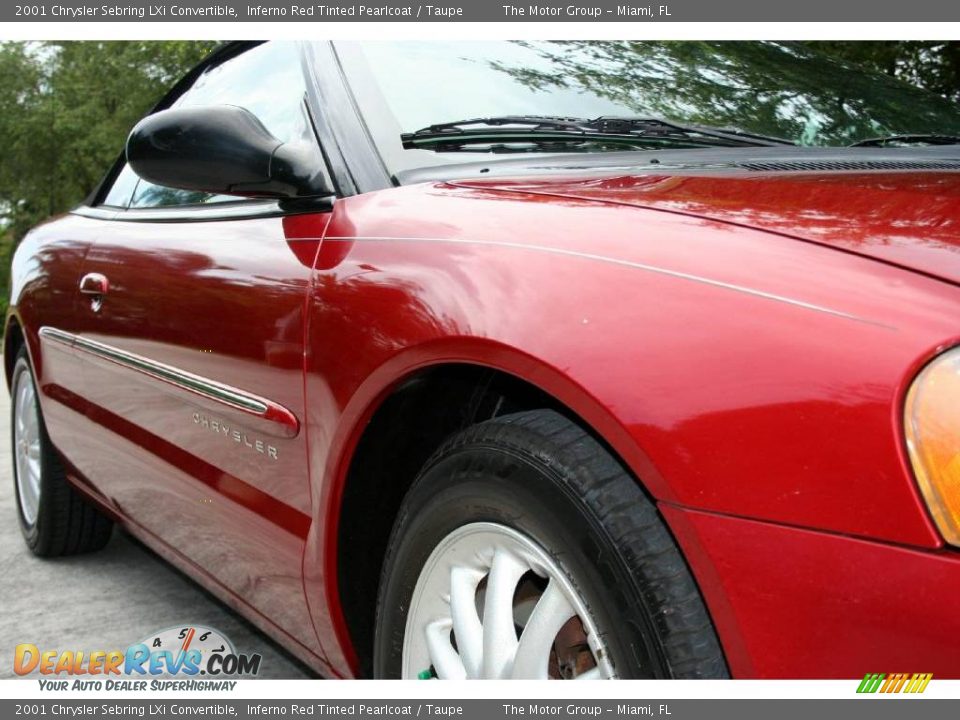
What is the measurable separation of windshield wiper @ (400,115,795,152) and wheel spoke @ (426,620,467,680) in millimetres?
856

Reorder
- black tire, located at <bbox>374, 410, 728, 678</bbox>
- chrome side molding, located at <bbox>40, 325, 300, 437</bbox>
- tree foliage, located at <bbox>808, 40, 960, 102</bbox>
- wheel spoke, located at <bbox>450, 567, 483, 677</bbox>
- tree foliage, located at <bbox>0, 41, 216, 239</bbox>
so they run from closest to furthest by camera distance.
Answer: black tire, located at <bbox>374, 410, 728, 678</bbox>, wheel spoke, located at <bbox>450, 567, 483, 677</bbox>, chrome side molding, located at <bbox>40, 325, 300, 437</bbox>, tree foliage, located at <bbox>808, 40, 960, 102</bbox>, tree foliage, located at <bbox>0, 41, 216, 239</bbox>

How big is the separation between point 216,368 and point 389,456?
50cm

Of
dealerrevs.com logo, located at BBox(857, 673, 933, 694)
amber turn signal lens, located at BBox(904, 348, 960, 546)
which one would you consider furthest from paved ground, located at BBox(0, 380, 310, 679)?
amber turn signal lens, located at BBox(904, 348, 960, 546)

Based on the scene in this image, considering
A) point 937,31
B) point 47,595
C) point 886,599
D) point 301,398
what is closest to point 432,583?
point 301,398

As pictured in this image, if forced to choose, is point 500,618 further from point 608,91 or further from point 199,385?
point 608,91

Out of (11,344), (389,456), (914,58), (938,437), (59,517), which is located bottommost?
(59,517)

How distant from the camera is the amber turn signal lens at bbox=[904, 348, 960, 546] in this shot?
0.96m

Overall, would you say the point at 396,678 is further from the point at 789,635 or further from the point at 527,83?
the point at 527,83

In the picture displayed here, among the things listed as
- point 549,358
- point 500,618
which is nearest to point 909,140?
point 549,358

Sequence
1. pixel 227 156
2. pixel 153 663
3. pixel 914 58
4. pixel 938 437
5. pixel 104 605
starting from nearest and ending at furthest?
pixel 938 437 < pixel 227 156 < pixel 153 663 < pixel 104 605 < pixel 914 58

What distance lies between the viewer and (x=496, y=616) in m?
1.37

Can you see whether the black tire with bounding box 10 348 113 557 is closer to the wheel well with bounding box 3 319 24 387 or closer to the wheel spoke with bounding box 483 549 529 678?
the wheel well with bounding box 3 319 24 387

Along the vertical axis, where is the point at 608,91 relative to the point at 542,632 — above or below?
above

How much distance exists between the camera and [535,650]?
130 cm
